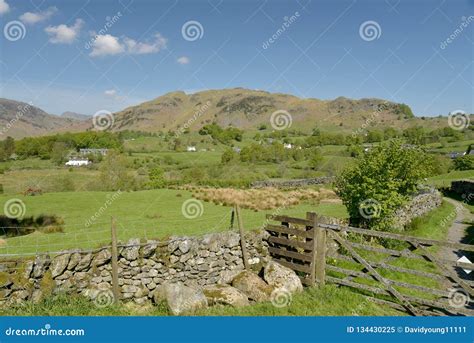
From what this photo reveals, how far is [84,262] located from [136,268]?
1414 millimetres

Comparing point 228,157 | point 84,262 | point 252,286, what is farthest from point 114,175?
Answer: point 228,157

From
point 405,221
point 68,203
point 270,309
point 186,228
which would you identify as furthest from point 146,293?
point 68,203

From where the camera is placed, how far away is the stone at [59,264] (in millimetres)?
9203

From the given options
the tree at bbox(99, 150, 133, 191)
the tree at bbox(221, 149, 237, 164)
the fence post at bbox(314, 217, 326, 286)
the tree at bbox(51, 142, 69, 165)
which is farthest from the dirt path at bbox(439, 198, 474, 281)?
the tree at bbox(51, 142, 69, 165)

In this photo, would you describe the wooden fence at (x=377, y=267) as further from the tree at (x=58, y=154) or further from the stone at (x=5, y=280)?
the tree at (x=58, y=154)

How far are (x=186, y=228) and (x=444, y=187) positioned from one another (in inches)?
1432

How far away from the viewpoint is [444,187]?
1694 inches

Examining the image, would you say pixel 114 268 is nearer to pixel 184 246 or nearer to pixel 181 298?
pixel 181 298

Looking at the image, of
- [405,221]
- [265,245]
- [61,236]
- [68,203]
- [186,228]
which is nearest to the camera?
[265,245]

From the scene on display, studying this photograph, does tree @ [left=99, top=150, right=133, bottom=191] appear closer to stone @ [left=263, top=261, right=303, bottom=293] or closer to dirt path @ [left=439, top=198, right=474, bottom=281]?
dirt path @ [left=439, top=198, right=474, bottom=281]

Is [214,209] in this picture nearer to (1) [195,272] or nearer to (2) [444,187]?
(1) [195,272]

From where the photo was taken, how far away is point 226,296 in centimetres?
965

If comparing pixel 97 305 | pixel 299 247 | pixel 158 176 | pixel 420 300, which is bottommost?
pixel 97 305

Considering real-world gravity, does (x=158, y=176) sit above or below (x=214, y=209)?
above
